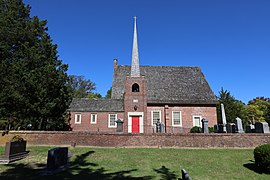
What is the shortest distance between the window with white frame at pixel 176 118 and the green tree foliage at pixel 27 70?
13.2 metres

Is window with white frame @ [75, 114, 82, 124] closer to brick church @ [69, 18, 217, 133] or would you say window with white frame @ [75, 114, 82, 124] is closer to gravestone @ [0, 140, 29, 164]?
brick church @ [69, 18, 217, 133]

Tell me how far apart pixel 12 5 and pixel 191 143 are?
23.6 meters

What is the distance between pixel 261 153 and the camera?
29.1ft

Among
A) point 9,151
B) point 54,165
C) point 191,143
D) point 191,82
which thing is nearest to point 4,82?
point 9,151

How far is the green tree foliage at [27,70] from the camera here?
18.0 metres

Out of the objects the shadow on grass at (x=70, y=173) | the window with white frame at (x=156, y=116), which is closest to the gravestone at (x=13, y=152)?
the shadow on grass at (x=70, y=173)

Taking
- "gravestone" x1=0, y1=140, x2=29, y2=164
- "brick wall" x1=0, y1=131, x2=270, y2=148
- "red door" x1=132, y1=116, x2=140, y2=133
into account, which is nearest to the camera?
"gravestone" x1=0, y1=140, x2=29, y2=164

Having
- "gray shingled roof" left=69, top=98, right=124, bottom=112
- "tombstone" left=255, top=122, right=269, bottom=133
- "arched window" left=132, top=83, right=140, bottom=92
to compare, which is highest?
"arched window" left=132, top=83, right=140, bottom=92

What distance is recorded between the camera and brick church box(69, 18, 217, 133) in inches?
906

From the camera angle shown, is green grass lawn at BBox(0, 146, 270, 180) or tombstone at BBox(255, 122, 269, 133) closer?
green grass lawn at BBox(0, 146, 270, 180)

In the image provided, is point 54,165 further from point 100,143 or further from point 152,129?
point 152,129

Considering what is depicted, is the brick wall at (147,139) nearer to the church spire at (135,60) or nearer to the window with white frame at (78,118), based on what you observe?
the window with white frame at (78,118)

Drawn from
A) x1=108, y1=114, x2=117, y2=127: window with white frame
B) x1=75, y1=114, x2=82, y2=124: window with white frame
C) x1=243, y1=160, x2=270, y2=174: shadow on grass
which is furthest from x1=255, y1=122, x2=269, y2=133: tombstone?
x1=75, y1=114, x2=82, y2=124: window with white frame

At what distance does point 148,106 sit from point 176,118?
3.85 metres
